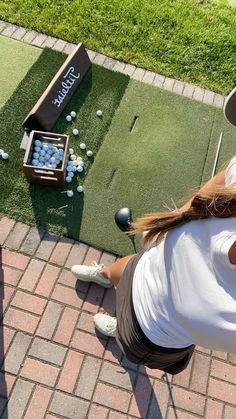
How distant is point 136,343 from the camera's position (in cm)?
193

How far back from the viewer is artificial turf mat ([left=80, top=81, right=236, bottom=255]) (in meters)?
3.62

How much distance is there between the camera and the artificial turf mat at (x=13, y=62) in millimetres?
4197

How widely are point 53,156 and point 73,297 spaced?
1224 mm

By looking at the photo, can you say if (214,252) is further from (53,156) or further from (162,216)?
(53,156)

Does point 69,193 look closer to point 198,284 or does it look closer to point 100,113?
point 100,113

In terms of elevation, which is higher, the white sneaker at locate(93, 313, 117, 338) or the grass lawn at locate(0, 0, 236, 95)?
the grass lawn at locate(0, 0, 236, 95)

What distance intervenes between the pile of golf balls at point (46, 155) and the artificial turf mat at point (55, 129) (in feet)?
0.67

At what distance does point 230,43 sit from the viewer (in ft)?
17.3

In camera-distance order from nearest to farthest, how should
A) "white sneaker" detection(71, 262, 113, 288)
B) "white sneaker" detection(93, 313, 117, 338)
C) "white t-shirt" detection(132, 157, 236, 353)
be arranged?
"white t-shirt" detection(132, 157, 236, 353) → "white sneaker" detection(93, 313, 117, 338) → "white sneaker" detection(71, 262, 113, 288)

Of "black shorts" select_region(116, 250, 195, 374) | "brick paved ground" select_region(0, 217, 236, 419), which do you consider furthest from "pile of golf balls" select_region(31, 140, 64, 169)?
"black shorts" select_region(116, 250, 195, 374)

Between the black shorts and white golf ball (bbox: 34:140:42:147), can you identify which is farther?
white golf ball (bbox: 34:140:42:147)

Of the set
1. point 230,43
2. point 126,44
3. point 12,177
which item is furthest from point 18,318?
point 230,43

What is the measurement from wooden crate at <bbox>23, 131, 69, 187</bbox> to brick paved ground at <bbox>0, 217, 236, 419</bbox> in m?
0.66

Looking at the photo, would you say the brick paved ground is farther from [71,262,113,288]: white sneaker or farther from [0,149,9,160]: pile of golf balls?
[0,149,9,160]: pile of golf balls
